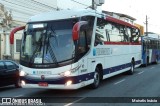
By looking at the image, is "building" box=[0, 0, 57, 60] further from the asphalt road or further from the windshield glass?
the windshield glass

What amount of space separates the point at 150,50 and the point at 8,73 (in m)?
19.4

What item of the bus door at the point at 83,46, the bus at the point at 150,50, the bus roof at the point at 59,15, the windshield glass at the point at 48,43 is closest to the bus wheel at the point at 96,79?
the bus door at the point at 83,46

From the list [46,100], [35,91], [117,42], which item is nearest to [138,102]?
[46,100]

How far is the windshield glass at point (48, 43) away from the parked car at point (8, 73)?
98.2 inches

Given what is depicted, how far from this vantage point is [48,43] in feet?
38.8

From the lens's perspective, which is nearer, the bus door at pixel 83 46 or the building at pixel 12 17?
the bus door at pixel 83 46

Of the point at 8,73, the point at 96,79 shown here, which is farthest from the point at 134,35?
the point at 8,73

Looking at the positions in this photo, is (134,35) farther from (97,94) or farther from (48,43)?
(48,43)

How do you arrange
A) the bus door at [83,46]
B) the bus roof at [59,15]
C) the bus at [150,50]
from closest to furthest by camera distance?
the bus door at [83,46]
the bus roof at [59,15]
the bus at [150,50]

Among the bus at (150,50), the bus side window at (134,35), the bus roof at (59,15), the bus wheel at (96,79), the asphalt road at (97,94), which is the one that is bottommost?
the asphalt road at (97,94)

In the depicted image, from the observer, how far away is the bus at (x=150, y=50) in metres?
28.7

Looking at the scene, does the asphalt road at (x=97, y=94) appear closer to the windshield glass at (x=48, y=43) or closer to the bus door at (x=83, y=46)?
the bus door at (x=83, y=46)

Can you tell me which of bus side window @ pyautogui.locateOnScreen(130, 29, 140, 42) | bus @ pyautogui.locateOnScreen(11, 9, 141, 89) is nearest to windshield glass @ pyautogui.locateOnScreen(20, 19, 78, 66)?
bus @ pyautogui.locateOnScreen(11, 9, 141, 89)

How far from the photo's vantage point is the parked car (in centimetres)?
1423
